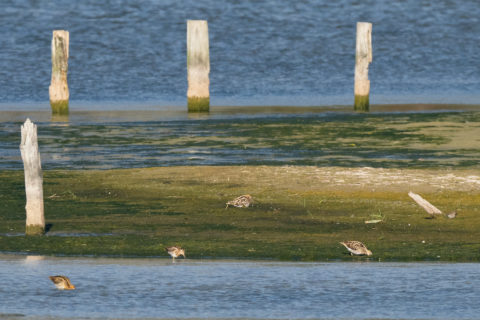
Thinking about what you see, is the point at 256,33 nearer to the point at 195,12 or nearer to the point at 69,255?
the point at 195,12

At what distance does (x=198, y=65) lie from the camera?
39969 millimetres

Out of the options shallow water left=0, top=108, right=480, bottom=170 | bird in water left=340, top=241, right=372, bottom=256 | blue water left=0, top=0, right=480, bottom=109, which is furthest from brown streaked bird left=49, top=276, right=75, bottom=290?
blue water left=0, top=0, right=480, bottom=109

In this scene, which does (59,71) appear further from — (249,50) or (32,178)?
(32,178)

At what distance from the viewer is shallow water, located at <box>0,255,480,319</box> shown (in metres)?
14.1

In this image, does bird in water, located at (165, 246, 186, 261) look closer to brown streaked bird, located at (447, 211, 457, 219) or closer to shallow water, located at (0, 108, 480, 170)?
brown streaked bird, located at (447, 211, 457, 219)

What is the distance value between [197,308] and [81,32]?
5243 centimetres

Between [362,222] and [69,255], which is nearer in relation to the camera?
[69,255]

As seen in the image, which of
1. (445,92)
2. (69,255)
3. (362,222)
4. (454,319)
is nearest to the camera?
(454,319)

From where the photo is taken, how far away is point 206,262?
674 inches

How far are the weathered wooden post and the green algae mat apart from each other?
1554cm

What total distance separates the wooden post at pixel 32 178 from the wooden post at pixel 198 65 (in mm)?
21118

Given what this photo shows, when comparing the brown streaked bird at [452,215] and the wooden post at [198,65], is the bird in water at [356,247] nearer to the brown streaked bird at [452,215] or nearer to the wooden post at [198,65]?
the brown streaked bird at [452,215]

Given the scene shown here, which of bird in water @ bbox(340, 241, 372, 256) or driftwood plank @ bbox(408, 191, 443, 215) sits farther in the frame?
driftwood plank @ bbox(408, 191, 443, 215)

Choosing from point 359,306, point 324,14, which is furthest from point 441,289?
point 324,14
